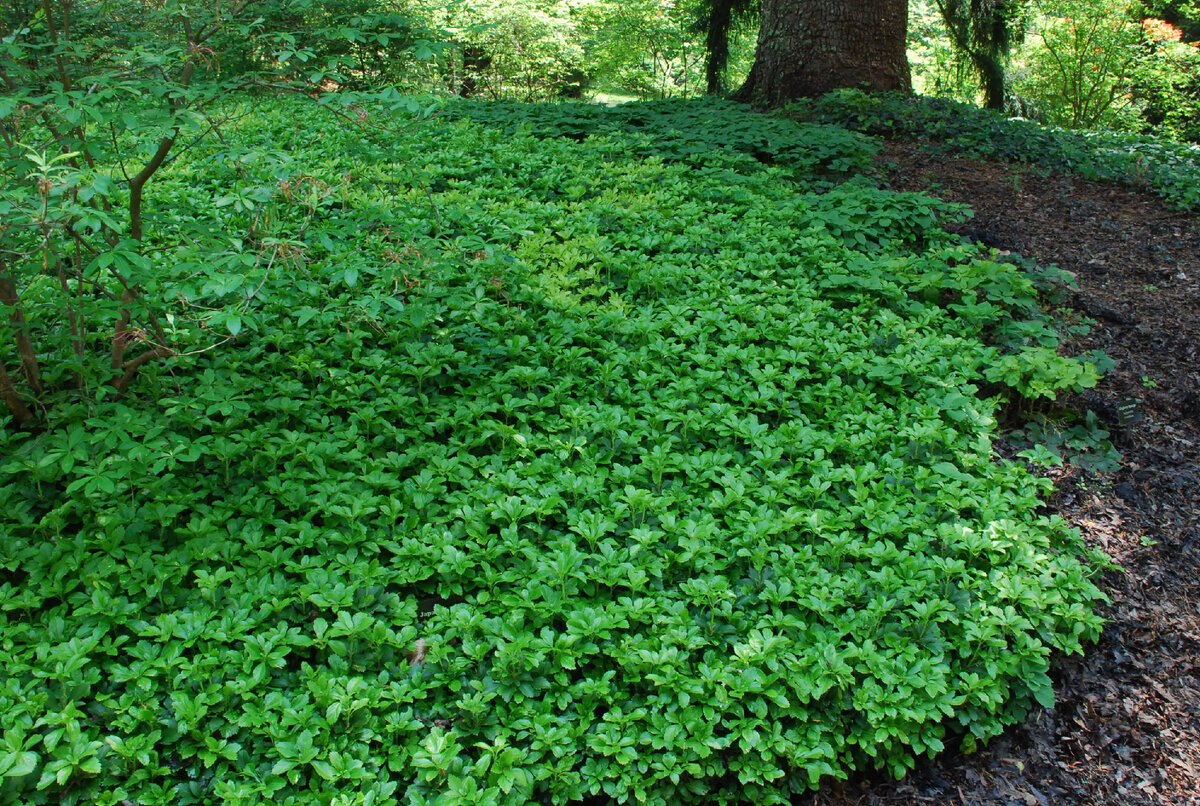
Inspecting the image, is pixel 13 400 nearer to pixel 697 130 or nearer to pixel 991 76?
pixel 697 130

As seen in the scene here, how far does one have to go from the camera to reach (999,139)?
7.08 metres

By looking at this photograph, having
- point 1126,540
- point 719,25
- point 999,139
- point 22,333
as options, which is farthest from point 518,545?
point 719,25

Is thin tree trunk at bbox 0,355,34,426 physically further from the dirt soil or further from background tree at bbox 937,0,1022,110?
background tree at bbox 937,0,1022,110

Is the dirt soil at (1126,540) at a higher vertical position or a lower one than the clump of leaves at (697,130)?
lower

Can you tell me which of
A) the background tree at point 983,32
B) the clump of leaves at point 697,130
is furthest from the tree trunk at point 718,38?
the background tree at point 983,32

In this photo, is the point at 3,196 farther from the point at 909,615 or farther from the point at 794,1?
the point at 794,1

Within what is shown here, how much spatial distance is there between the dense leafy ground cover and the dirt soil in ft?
0.45

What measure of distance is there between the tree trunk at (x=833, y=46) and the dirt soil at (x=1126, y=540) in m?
2.26

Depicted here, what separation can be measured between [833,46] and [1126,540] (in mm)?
5957

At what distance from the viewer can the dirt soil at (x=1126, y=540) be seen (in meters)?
2.37

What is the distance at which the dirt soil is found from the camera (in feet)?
7.77

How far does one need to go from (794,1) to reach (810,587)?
681 cm

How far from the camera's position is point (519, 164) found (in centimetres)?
583

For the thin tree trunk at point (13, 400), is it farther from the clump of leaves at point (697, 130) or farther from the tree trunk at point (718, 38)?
the tree trunk at point (718, 38)
